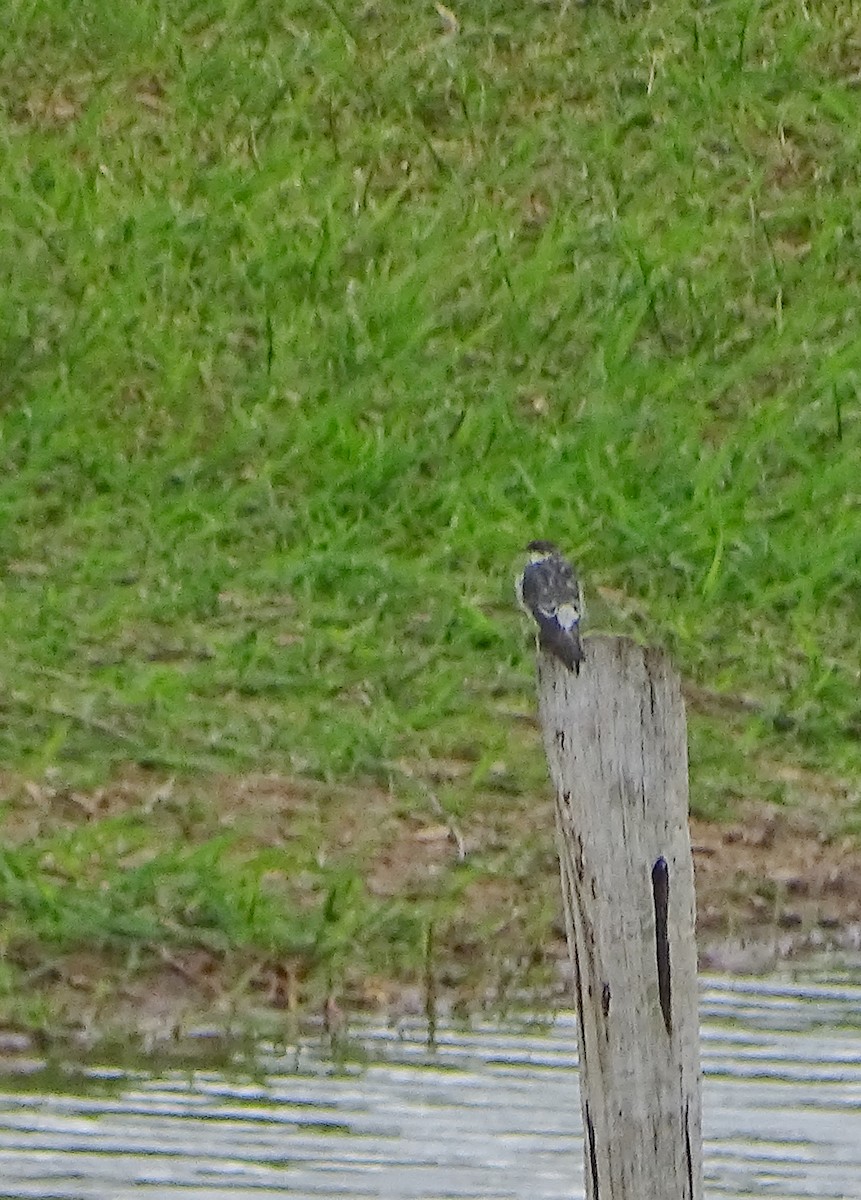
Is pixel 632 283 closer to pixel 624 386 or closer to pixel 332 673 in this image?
pixel 624 386

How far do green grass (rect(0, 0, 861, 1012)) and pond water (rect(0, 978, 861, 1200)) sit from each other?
2.85 ft

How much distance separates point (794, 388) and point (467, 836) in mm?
3634

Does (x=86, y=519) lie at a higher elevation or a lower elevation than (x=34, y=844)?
higher

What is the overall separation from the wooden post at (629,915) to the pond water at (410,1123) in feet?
4.75

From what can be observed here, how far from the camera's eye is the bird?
4.17 m

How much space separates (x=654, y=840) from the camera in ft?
13.6

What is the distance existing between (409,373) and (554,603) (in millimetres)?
5818

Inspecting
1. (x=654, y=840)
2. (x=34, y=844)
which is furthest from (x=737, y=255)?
(x=654, y=840)

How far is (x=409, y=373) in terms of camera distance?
35.3 ft

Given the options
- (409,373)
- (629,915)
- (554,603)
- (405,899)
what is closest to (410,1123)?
(554,603)

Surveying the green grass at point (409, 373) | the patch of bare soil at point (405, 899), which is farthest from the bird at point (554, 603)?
the green grass at point (409, 373)

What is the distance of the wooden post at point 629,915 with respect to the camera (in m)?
4.11

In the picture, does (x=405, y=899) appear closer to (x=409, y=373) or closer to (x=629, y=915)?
(x=629, y=915)

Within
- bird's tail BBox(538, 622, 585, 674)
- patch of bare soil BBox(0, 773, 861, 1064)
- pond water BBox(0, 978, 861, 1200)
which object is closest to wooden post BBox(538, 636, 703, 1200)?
bird's tail BBox(538, 622, 585, 674)
